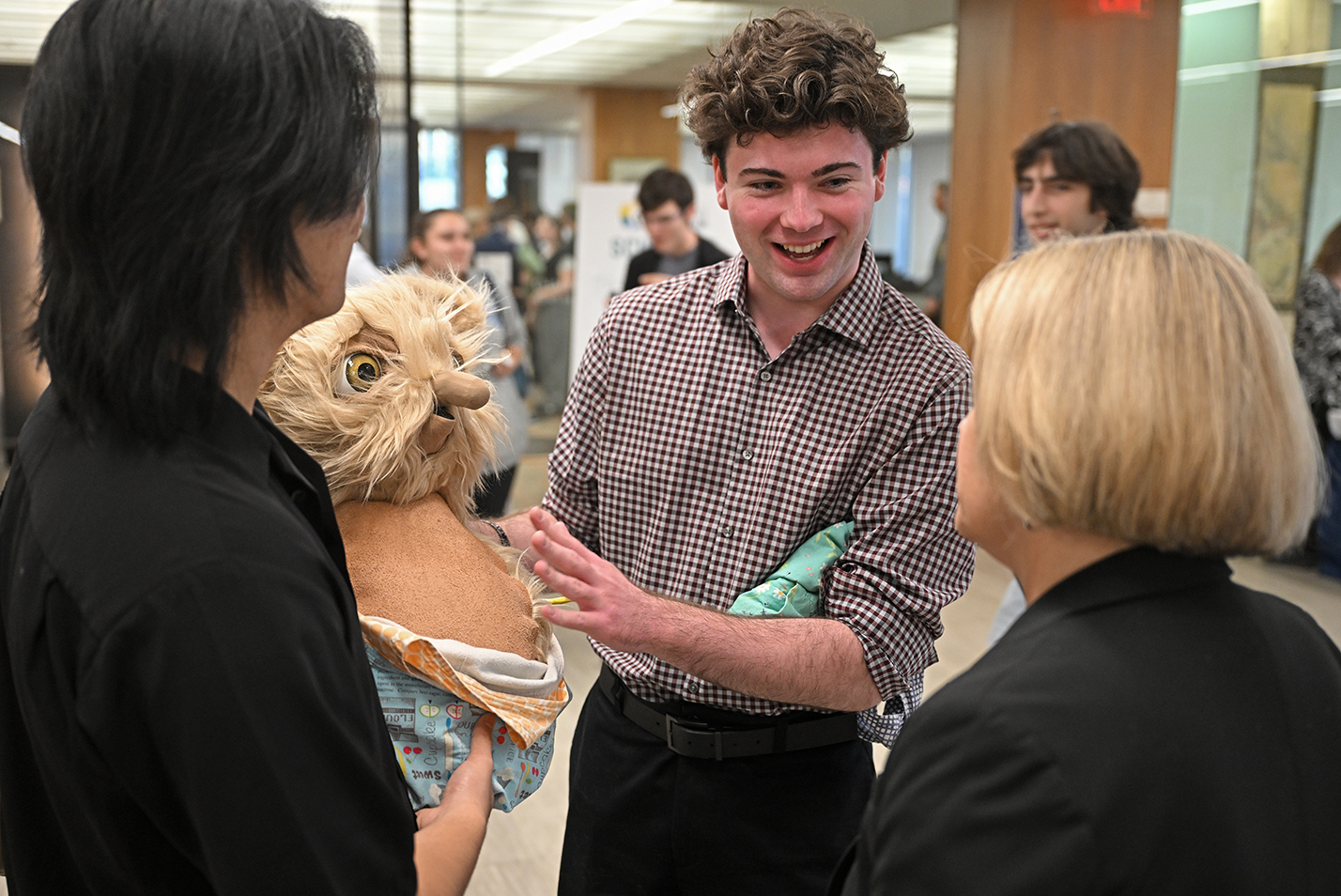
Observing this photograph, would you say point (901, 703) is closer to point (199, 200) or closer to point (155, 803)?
point (155, 803)

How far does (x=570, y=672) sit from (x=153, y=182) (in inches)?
140

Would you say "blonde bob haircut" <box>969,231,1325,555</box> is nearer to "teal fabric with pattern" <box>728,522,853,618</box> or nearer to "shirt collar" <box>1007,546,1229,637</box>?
"shirt collar" <box>1007,546,1229,637</box>

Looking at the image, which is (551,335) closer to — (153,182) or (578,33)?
(578,33)

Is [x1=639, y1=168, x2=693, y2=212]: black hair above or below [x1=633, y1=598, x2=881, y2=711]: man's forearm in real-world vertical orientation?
above

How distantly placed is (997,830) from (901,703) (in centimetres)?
82

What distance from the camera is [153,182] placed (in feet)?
2.55

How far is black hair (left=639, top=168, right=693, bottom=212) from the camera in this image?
500 centimetres

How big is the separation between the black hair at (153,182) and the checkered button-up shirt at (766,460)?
0.86m

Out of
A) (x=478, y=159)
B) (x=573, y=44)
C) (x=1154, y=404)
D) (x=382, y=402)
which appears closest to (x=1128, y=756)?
(x=1154, y=404)

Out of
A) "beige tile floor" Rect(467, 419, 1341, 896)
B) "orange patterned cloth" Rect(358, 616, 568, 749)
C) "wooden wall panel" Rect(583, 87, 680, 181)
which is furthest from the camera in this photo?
"wooden wall panel" Rect(583, 87, 680, 181)

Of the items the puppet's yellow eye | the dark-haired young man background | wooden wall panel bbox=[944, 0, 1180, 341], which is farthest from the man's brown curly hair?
wooden wall panel bbox=[944, 0, 1180, 341]

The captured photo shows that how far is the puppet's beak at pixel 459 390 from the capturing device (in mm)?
1284

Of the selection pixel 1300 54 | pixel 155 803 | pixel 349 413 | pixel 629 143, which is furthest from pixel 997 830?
pixel 629 143

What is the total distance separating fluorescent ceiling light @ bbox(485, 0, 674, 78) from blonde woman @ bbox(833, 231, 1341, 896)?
7.84m
